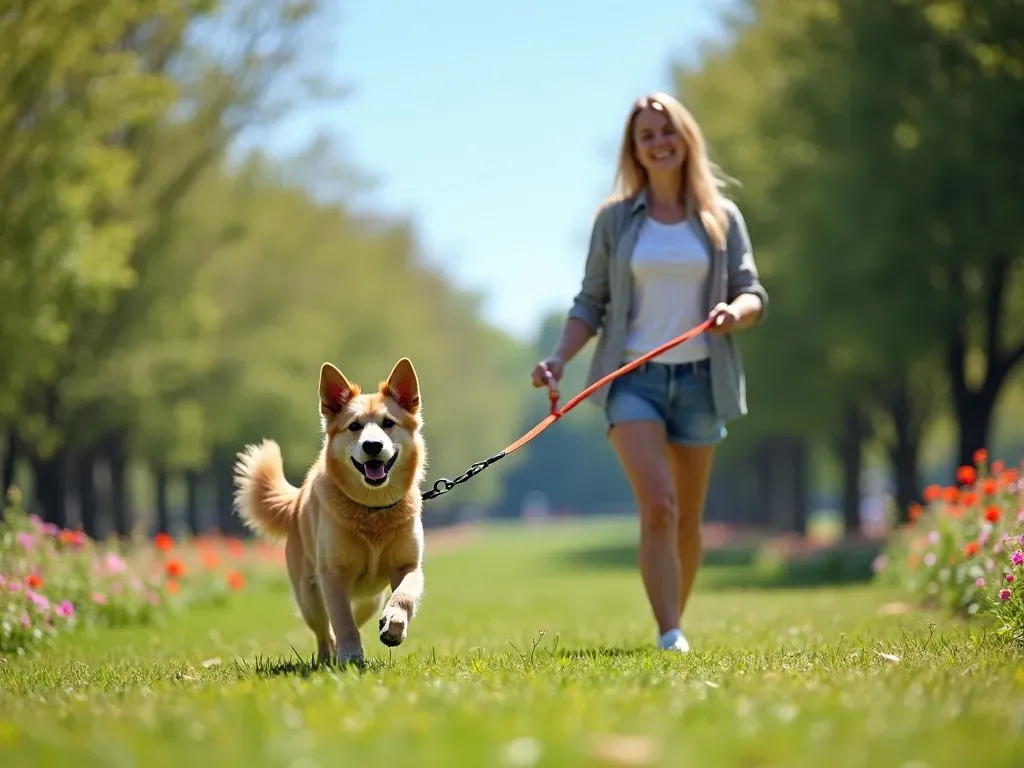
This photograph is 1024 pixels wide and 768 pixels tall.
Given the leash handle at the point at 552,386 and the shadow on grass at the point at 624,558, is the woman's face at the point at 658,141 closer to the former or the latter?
the leash handle at the point at 552,386

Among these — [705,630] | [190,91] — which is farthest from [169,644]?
[190,91]

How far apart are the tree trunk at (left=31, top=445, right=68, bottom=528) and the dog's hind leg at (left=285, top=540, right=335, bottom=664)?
17.3 metres

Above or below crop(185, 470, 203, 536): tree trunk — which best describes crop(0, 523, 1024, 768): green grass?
above

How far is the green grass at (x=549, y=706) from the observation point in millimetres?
3225

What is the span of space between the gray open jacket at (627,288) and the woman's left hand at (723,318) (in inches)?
8.2

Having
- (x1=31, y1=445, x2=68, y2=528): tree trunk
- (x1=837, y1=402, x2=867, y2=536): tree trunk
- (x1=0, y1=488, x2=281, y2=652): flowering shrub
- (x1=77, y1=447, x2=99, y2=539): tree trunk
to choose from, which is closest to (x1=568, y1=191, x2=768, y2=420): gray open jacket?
(x1=0, y1=488, x2=281, y2=652): flowering shrub

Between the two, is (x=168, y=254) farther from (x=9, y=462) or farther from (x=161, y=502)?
(x=161, y=502)

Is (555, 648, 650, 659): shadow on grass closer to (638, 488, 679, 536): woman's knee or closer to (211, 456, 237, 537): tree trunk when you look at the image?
(638, 488, 679, 536): woman's knee

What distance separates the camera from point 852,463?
30516mm

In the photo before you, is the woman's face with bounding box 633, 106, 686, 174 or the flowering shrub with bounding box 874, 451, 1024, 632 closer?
the flowering shrub with bounding box 874, 451, 1024, 632

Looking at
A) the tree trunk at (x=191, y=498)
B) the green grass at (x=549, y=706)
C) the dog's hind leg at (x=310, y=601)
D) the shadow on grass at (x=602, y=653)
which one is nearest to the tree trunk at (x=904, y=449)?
the tree trunk at (x=191, y=498)

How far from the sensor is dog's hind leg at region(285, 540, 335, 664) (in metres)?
6.58

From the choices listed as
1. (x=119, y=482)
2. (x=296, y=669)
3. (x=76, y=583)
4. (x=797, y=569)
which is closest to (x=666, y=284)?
(x=296, y=669)

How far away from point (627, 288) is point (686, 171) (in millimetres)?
731
